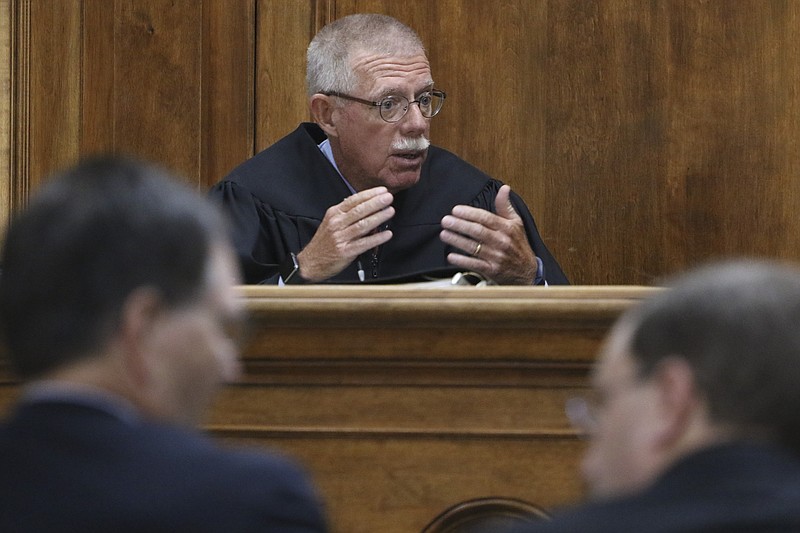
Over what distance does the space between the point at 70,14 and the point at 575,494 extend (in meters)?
2.59

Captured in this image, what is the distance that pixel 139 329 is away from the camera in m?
1.33

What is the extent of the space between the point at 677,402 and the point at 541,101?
3144 mm

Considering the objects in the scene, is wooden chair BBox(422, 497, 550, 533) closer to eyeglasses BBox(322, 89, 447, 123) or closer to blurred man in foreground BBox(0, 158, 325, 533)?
blurred man in foreground BBox(0, 158, 325, 533)

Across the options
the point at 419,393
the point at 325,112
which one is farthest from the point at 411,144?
the point at 419,393

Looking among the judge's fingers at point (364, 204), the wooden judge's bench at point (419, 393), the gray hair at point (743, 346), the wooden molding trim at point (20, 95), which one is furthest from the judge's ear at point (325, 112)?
the gray hair at point (743, 346)

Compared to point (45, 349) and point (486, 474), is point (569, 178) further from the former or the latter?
point (45, 349)

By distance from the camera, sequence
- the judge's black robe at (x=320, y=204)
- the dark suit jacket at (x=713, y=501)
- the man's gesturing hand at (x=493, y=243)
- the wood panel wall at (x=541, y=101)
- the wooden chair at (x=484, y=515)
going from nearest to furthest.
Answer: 1. the dark suit jacket at (x=713, y=501)
2. the wooden chair at (x=484, y=515)
3. the man's gesturing hand at (x=493, y=243)
4. the judge's black robe at (x=320, y=204)
5. the wood panel wall at (x=541, y=101)

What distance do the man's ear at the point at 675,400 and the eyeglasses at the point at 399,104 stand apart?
2.87 meters

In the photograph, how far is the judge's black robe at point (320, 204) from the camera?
3.91 metres

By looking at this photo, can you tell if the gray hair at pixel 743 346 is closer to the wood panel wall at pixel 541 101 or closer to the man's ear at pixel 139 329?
the man's ear at pixel 139 329

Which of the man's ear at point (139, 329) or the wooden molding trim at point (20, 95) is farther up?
the wooden molding trim at point (20, 95)

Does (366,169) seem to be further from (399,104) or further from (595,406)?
(595,406)

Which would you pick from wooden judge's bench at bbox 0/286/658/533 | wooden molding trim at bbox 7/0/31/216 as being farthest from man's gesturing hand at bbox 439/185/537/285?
wooden molding trim at bbox 7/0/31/216

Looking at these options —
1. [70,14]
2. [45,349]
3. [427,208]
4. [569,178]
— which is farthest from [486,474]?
[70,14]
